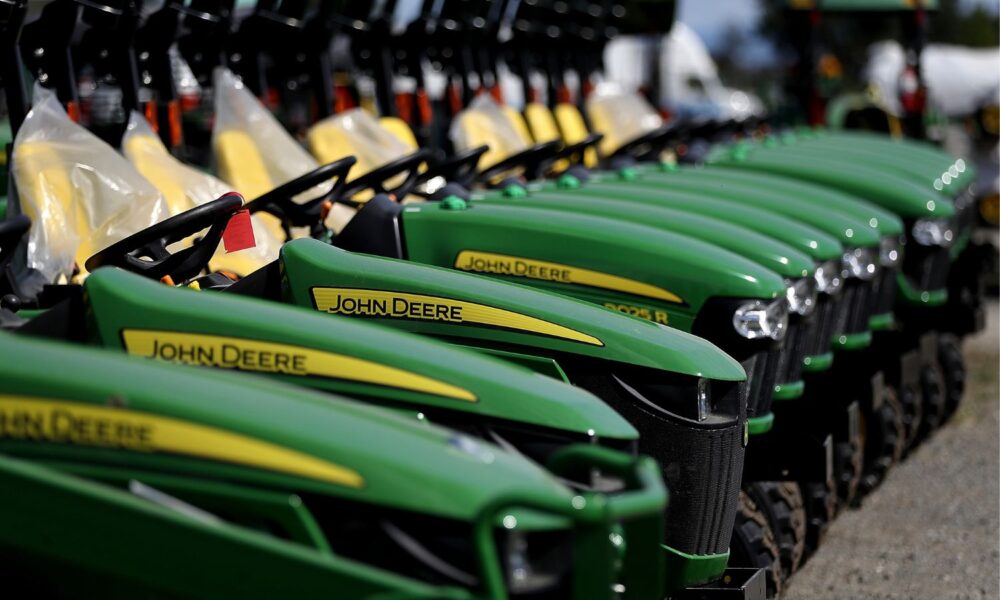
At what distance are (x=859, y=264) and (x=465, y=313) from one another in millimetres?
2578

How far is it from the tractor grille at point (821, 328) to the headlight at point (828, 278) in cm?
3

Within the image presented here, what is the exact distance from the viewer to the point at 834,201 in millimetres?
5957

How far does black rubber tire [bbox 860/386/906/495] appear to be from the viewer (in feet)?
19.9

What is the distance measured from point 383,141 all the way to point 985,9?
52.6 m

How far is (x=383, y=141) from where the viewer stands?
6465 millimetres

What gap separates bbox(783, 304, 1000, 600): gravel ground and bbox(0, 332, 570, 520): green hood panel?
262cm

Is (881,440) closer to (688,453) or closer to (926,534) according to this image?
(926,534)

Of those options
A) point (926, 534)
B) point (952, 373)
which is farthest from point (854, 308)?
point (952, 373)

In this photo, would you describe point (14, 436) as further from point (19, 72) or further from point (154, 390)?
point (19, 72)

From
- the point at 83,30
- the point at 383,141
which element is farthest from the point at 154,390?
the point at 383,141

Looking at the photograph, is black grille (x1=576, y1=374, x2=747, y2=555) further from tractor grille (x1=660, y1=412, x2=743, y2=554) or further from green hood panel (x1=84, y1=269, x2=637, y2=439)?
green hood panel (x1=84, y1=269, x2=637, y2=439)

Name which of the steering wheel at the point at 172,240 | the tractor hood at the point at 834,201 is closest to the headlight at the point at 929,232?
the tractor hood at the point at 834,201

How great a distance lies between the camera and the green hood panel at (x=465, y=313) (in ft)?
11.0

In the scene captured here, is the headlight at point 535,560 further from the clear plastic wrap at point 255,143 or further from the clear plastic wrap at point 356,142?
the clear plastic wrap at point 356,142
